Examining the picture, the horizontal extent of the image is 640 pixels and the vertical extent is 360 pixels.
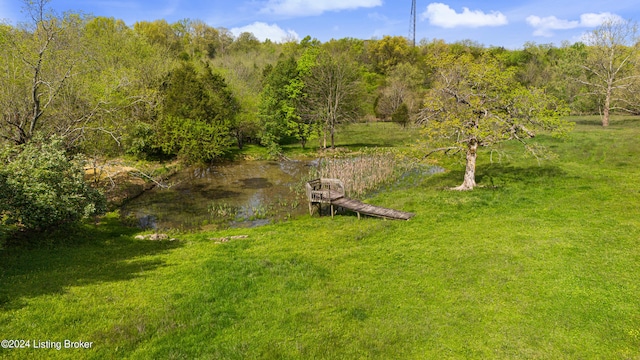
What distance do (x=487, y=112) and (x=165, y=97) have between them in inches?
1386

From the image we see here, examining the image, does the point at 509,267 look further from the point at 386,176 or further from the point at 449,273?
the point at 386,176

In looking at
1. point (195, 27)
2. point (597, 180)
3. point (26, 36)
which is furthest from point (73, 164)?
point (195, 27)

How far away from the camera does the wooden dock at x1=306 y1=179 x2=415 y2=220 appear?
21.5 m

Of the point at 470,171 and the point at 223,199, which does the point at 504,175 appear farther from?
the point at 223,199

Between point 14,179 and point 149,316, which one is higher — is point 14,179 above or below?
above

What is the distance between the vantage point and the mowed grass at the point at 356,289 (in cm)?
1005

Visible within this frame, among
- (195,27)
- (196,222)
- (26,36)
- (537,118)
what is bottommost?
(196,222)

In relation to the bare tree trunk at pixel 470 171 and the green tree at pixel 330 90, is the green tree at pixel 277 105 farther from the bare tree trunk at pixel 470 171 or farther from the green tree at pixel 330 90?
the bare tree trunk at pixel 470 171

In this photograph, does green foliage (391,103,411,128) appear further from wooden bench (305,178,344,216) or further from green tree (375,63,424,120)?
wooden bench (305,178,344,216)

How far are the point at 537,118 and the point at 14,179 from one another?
29622 mm

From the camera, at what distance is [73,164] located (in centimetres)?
1889

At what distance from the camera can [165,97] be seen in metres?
42.2

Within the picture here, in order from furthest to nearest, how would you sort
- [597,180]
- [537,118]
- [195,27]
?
1. [195,27]
2. [597,180]
3. [537,118]

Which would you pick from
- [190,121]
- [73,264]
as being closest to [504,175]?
[73,264]
